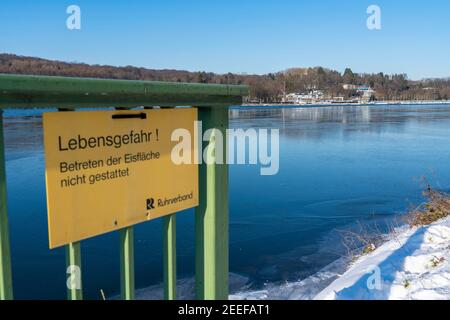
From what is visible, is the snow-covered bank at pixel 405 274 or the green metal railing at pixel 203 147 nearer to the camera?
the green metal railing at pixel 203 147

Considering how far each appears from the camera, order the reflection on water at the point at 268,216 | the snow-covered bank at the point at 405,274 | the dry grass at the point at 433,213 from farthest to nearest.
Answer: the dry grass at the point at 433,213 < the reflection on water at the point at 268,216 < the snow-covered bank at the point at 405,274

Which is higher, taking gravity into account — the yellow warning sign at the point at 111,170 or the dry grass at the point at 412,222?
the yellow warning sign at the point at 111,170

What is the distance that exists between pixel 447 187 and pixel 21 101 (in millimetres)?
11989

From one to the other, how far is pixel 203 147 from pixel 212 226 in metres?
0.34

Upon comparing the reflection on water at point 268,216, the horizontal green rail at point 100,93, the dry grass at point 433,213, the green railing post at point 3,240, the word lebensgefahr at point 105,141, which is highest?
the horizontal green rail at point 100,93

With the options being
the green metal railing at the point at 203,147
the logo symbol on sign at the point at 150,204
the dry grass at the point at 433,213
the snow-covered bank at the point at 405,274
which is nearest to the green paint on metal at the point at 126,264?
the green metal railing at the point at 203,147

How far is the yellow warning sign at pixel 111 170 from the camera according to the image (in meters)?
1.41

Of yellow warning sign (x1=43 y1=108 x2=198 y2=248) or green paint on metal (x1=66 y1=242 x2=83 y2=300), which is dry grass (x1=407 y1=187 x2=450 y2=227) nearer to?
yellow warning sign (x1=43 y1=108 x2=198 y2=248)

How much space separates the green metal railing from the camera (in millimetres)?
1295

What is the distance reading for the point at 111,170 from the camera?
61.9 inches

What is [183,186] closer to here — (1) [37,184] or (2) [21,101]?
(2) [21,101]

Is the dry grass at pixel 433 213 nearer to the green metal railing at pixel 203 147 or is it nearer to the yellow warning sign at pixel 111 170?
the green metal railing at pixel 203 147

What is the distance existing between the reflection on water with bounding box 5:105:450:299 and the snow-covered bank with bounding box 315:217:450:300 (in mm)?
1486

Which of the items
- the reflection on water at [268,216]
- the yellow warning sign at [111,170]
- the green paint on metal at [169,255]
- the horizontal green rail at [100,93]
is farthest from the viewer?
the reflection on water at [268,216]
